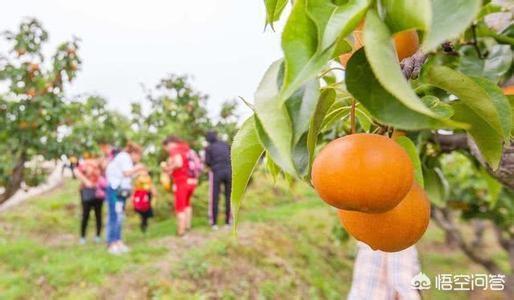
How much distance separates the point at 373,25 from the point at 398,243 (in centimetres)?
32

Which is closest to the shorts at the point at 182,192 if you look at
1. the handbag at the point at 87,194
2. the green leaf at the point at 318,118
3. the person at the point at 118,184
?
the person at the point at 118,184

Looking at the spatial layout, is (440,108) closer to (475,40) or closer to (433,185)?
(475,40)

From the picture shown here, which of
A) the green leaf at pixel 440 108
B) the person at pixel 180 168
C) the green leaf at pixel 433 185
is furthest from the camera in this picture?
the person at pixel 180 168

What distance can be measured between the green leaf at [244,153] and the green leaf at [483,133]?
1.01 ft

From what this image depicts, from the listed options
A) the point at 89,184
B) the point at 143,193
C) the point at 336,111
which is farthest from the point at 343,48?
the point at 143,193

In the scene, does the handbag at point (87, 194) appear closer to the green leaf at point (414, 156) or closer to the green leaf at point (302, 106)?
the green leaf at point (414, 156)

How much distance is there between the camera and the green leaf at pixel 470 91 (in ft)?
2.16

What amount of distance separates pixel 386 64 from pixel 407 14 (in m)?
0.06

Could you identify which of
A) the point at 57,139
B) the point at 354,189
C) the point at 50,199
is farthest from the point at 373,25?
the point at 50,199

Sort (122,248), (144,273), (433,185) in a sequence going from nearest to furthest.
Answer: (433,185), (144,273), (122,248)

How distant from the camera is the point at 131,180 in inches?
231

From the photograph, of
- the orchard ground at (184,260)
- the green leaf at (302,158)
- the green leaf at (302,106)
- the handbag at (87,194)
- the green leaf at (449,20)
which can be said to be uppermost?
the green leaf at (449,20)

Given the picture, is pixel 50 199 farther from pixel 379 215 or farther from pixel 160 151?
pixel 379 215

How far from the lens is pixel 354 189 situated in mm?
577
